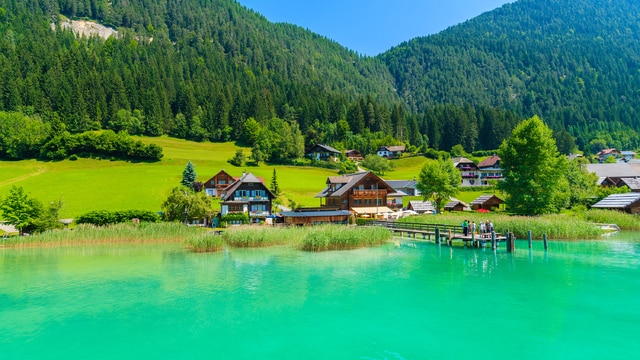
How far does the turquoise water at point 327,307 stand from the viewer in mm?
16719

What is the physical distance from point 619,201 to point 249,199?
58.5 meters

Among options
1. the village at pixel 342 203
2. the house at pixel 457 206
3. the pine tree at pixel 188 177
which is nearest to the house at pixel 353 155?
the village at pixel 342 203

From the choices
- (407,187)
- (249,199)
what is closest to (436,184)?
(407,187)

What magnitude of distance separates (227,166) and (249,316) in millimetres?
91498

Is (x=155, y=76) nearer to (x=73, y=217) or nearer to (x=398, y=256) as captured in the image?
(x=73, y=217)

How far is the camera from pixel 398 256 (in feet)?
126

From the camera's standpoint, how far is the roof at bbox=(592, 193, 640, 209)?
5937 cm

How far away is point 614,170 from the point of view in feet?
365

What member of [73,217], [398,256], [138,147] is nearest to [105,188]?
[73,217]

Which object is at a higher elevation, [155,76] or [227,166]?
[155,76]

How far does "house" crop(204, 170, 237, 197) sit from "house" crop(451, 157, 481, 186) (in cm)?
6933

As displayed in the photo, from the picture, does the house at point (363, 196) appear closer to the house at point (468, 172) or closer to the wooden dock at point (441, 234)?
the wooden dock at point (441, 234)

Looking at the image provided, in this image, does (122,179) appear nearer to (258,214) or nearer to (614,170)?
(258,214)

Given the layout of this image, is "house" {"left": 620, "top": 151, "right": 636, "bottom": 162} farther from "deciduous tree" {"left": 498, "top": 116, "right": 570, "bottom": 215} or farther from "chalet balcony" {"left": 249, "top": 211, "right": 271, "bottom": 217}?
"chalet balcony" {"left": 249, "top": 211, "right": 271, "bottom": 217}
